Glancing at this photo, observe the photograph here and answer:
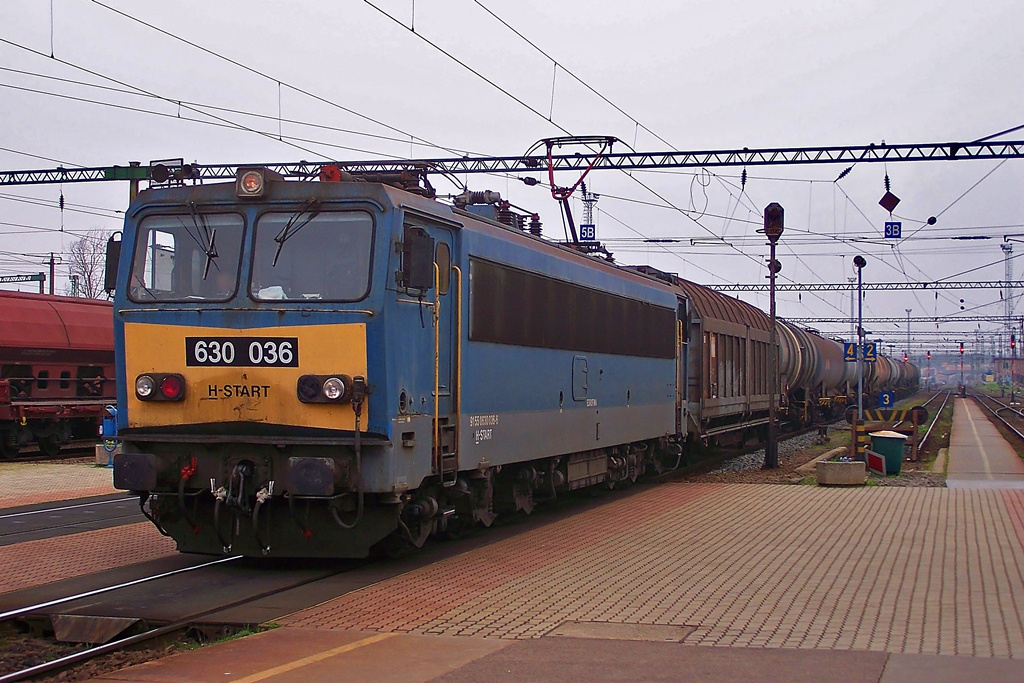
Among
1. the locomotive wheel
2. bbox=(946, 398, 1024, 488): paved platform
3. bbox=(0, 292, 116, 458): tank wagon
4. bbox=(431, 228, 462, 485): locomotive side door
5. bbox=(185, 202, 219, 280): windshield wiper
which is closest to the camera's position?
bbox=(185, 202, 219, 280): windshield wiper

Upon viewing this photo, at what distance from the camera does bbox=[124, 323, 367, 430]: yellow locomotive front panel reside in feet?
32.0

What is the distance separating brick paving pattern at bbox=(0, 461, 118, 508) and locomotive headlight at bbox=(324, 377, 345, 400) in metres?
6.89

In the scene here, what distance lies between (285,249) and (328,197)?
23.5 inches

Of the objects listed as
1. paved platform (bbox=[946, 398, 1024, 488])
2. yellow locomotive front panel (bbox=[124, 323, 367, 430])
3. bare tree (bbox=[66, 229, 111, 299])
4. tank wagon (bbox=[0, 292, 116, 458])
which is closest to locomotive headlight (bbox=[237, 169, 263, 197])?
yellow locomotive front panel (bbox=[124, 323, 367, 430])

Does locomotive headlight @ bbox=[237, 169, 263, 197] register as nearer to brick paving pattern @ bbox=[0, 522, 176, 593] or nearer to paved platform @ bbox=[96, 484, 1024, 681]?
paved platform @ bbox=[96, 484, 1024, 681]

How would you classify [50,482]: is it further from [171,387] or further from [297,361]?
[297,361]

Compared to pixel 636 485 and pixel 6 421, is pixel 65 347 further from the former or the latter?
pixel 636 485

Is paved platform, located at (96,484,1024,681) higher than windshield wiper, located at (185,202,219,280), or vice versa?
windshield wiper, located at (185,202,219,280)

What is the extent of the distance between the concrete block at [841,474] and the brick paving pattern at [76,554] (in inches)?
432

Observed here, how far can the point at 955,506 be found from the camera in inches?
632

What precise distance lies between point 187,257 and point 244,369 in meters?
1.28

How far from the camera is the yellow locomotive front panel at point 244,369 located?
32.0 ft

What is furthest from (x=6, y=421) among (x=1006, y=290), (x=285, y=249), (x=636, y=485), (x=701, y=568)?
(x=1006, y=290)

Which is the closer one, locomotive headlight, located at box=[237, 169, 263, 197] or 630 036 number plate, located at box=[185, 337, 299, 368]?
630 036 number plate, located at box=[185, 337, 299, 368]
